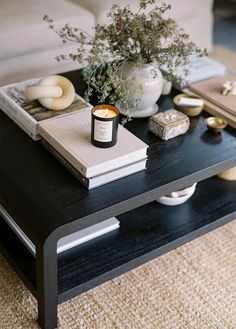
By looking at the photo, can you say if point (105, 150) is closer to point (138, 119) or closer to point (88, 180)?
point (88, 180)

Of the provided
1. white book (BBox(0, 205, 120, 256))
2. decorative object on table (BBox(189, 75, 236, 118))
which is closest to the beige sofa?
decorative object on table (BBox(189, 75, 236, 118))

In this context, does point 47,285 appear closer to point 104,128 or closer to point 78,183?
point 78,183

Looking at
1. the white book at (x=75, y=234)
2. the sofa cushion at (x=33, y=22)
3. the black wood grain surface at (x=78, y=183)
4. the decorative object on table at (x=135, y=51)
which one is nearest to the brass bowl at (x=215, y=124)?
the black wood grain surface at (x=78, y=183)

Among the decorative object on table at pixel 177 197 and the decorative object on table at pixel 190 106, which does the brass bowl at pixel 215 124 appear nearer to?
the decorative object on table at pixel 190 106

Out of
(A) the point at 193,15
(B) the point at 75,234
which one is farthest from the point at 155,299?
(A) the point at 193,15

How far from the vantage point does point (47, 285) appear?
1.22 m

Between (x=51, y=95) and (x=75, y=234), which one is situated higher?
(x=51, y=95)

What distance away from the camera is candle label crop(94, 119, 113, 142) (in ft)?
4.21

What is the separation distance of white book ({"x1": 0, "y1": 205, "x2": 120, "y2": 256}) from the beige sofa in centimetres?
86

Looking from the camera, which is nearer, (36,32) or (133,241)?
(133,241)

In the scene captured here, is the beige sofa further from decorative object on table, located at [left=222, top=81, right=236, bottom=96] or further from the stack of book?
decorative object on table, located at [left=222, top=81, right=236, bottom=96]

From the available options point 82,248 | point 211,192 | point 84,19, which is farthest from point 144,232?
point 84,19

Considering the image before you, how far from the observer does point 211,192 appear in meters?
1.69

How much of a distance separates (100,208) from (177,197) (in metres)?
0.45
